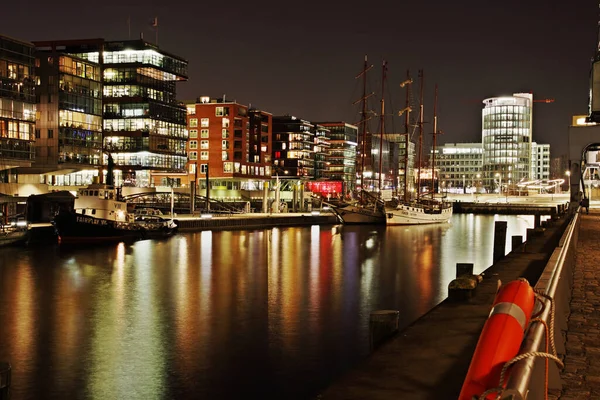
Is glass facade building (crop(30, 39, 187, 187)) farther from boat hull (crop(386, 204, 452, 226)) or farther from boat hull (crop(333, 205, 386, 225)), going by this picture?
boat hull (crop(386, 204, 452, 226))

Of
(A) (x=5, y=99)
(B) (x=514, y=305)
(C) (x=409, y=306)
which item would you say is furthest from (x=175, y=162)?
(B) (x=514, y=305)

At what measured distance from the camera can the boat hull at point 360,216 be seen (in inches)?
3600

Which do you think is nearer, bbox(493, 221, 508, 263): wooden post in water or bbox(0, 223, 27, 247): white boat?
bbox(493, 221, 508, 263): wooden post in water

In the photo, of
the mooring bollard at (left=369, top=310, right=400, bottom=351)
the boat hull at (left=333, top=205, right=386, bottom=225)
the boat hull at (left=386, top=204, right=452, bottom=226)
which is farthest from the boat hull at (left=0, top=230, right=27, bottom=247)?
the boat hull at (left=386, top=204, right=452, bottom=226)

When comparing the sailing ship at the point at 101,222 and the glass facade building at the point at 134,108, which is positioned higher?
the glass facade building at the point at 134,108

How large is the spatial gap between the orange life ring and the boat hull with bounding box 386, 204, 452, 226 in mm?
85300

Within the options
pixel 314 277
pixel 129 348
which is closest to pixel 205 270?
pixel 314 277

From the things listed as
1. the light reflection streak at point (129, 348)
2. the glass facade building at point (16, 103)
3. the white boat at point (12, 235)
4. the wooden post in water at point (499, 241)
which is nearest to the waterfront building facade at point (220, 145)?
the glass facade building at point (16, 103)

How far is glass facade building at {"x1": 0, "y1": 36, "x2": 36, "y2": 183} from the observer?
2749 inches

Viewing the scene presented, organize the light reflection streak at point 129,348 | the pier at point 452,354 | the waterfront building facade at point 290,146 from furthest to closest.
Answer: the waterfront building facade at point 290,146 < the light reflection streak at point 129,348 < the pier at point 452,354

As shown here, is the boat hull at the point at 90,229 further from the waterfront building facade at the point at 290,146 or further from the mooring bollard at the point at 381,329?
the waterfront building facade at the point at 290,146

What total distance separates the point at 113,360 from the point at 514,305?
16284 millimetres

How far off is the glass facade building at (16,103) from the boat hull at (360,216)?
41.8 meters

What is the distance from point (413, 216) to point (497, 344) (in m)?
88.2
